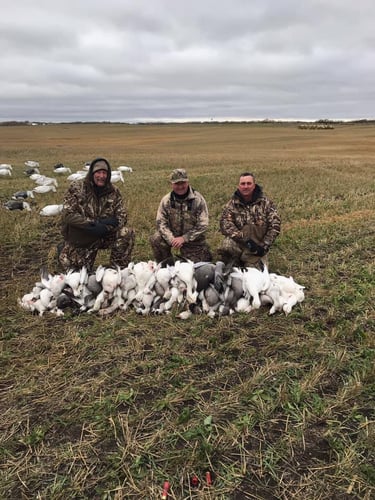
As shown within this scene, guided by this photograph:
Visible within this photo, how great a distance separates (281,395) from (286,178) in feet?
44.5

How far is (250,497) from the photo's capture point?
8.31ft

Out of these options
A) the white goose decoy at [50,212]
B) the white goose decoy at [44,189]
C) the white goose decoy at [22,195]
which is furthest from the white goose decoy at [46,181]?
the white goose decoy at [50,212]

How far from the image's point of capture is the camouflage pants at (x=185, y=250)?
644cm

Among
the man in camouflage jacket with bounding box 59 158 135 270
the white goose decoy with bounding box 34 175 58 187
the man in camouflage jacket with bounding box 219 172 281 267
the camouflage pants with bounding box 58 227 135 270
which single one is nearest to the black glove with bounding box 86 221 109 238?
the man in camouflage jacket with bounding box 59 158 135 270

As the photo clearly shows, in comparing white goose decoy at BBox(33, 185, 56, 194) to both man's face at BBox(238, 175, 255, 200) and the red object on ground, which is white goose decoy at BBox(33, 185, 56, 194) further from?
the red object on ground

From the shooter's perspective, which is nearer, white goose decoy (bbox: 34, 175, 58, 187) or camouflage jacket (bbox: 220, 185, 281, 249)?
camouflage jacket (bbox: 220, 185, 281, 249)

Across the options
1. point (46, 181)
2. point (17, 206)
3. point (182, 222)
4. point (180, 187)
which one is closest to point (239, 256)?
point (182, 222)

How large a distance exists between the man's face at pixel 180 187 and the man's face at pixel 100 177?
3.14 feet

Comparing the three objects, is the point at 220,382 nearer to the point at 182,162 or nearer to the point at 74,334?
the point at 74,334

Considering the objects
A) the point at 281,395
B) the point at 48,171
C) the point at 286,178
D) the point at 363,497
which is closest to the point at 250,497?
the point at 363,497

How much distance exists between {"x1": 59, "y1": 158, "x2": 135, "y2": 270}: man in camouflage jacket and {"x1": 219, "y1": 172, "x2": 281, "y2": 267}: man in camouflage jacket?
152cm

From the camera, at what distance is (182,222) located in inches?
252

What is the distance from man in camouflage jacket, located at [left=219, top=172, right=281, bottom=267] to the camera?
6148mm

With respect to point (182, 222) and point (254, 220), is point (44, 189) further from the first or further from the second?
point (254, 220)
